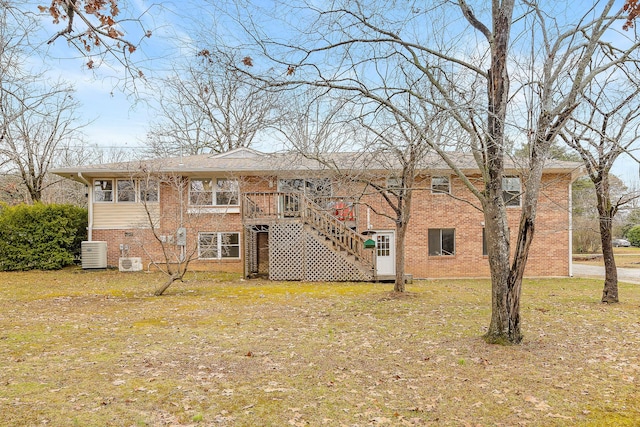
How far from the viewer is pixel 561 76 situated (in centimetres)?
709

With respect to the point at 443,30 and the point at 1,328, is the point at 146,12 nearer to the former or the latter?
the point at 443,30

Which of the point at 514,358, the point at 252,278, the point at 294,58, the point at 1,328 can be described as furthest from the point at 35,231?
the point at 514,358

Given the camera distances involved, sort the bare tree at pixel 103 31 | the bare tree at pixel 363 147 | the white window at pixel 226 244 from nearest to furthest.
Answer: the bare tree at pixel 103 31
the bare tree at pixel 363 147
the white window at pixel 226 244

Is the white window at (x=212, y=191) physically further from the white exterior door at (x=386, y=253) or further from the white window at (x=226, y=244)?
the white exterior door at (x=386, y=253)

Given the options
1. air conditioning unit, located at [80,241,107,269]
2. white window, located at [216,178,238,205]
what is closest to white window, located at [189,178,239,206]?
white window, located at [216,178,238,205]

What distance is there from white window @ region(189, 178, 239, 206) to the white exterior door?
5.95 meters

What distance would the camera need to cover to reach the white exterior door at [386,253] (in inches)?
674

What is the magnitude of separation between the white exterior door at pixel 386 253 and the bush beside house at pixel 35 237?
12269 mm

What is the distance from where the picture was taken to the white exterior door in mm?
17125

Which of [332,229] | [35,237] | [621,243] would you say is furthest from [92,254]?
[621,243]

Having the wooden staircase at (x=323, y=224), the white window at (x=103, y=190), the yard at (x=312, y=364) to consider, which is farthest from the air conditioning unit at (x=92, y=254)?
the yard at (x=312, y=364)

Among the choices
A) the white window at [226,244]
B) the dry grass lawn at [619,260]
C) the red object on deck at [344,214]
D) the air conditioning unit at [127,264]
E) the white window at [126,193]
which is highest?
the white window at [126,193]

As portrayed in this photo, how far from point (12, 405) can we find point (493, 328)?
598 centimetres

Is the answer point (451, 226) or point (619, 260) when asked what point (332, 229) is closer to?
point (451, 226)
